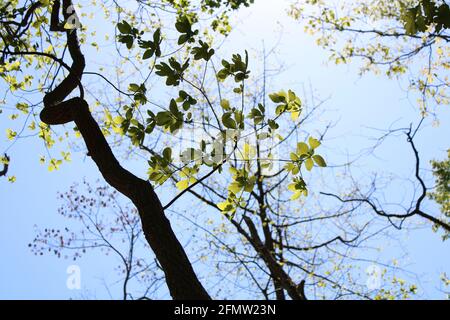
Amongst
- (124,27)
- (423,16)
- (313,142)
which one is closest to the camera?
(423,16)

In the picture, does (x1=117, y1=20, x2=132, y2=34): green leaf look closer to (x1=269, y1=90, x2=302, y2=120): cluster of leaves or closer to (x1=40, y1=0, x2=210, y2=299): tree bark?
(x1=40, y1=0, x2=210, y2=299): tree bark

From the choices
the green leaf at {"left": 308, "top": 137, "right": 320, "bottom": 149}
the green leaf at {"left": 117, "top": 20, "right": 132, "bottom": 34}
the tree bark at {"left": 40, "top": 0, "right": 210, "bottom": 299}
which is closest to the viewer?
the tree bark at {"left": 40, "top": 0, "right": 210, "bottom": 299}

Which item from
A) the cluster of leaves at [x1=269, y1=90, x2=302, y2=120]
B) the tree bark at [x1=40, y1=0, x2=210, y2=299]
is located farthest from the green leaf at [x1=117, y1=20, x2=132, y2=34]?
the cluster of leaves at [x1=269, y1=90, x2=302, y2=120]

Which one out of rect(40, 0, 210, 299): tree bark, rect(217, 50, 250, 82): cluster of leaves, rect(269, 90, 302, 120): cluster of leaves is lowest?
rect(40, 0, 210, 299): tree bark

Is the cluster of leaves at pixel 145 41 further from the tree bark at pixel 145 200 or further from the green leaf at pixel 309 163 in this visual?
the green leaf at pixel 309 163

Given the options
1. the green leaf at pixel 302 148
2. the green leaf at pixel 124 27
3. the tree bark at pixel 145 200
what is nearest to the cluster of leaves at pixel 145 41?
the green leaf at pixel 124 27

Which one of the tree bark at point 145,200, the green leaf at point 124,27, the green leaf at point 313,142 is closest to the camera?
the tree bark at point 145,200

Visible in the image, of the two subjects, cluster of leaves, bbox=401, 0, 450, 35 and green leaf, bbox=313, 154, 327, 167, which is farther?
green leaf, bbox=313, 154, 327, 167

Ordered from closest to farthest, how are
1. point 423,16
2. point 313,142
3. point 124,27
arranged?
point 423,16, point 313,142, point 124,27

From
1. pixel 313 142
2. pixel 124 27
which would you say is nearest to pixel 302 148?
pixel 313 142

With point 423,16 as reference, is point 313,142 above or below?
below

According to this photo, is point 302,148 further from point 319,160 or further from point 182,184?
point 182,184
